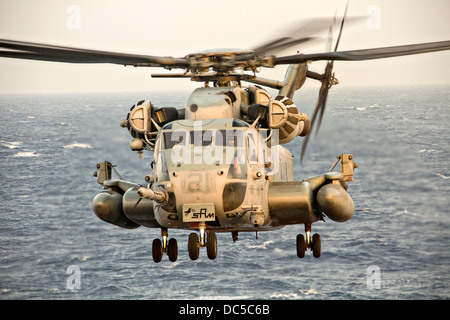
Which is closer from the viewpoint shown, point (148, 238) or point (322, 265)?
point (322, 265)

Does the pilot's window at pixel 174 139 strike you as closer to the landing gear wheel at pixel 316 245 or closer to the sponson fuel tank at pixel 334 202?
the sponson fuel tank at pixel 334 202

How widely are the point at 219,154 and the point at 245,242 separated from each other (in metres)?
32.3

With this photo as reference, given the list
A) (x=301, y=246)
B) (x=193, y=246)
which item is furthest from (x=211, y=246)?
(x=301, y=246)

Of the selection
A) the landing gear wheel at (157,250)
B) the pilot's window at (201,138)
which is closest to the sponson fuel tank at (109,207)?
the landing gear wheel at (157,250)

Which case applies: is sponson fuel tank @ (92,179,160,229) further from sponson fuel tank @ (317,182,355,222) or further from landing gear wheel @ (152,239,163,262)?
sponson fuel tank @ (317,182,355,222)

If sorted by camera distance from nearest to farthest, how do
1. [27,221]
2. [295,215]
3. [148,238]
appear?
[295,215], [27,221], [148,238]

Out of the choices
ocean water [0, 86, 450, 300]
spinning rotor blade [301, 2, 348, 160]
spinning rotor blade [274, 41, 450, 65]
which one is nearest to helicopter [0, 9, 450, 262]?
spinning rotor blade [274, 41, 450, 65]

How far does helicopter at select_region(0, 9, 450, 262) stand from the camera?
28.2m

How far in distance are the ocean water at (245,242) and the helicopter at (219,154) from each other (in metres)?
7.33

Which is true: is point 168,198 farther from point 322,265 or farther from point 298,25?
point 322,265

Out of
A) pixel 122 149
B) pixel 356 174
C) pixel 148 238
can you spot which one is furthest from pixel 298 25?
pixel 148 238

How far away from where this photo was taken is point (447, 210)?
43312 mm

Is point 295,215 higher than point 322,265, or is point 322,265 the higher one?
point 295,215

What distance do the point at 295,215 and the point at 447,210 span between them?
1416 centimetres
